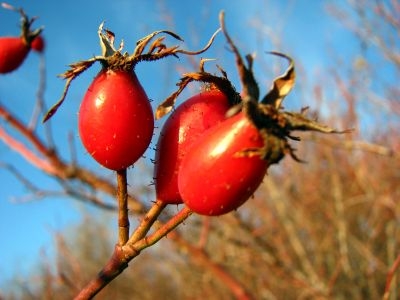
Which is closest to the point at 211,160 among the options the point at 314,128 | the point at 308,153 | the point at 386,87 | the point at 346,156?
the point at 314,128

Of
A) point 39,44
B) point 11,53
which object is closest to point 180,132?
point 11,53

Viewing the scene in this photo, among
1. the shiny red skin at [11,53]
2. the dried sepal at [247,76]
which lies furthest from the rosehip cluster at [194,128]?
the shiny red skin at [11,53]

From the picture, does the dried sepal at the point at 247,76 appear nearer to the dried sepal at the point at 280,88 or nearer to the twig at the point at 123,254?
the dried sepal at the point at 280,88

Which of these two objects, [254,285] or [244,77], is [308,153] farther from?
[244,77]

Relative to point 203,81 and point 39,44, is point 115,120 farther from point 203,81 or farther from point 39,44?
point 39,44

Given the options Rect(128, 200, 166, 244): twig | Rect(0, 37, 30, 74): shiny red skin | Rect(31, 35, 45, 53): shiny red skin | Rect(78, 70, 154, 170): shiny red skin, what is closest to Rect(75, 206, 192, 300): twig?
Rect(128, 200, 166, 244): twig
